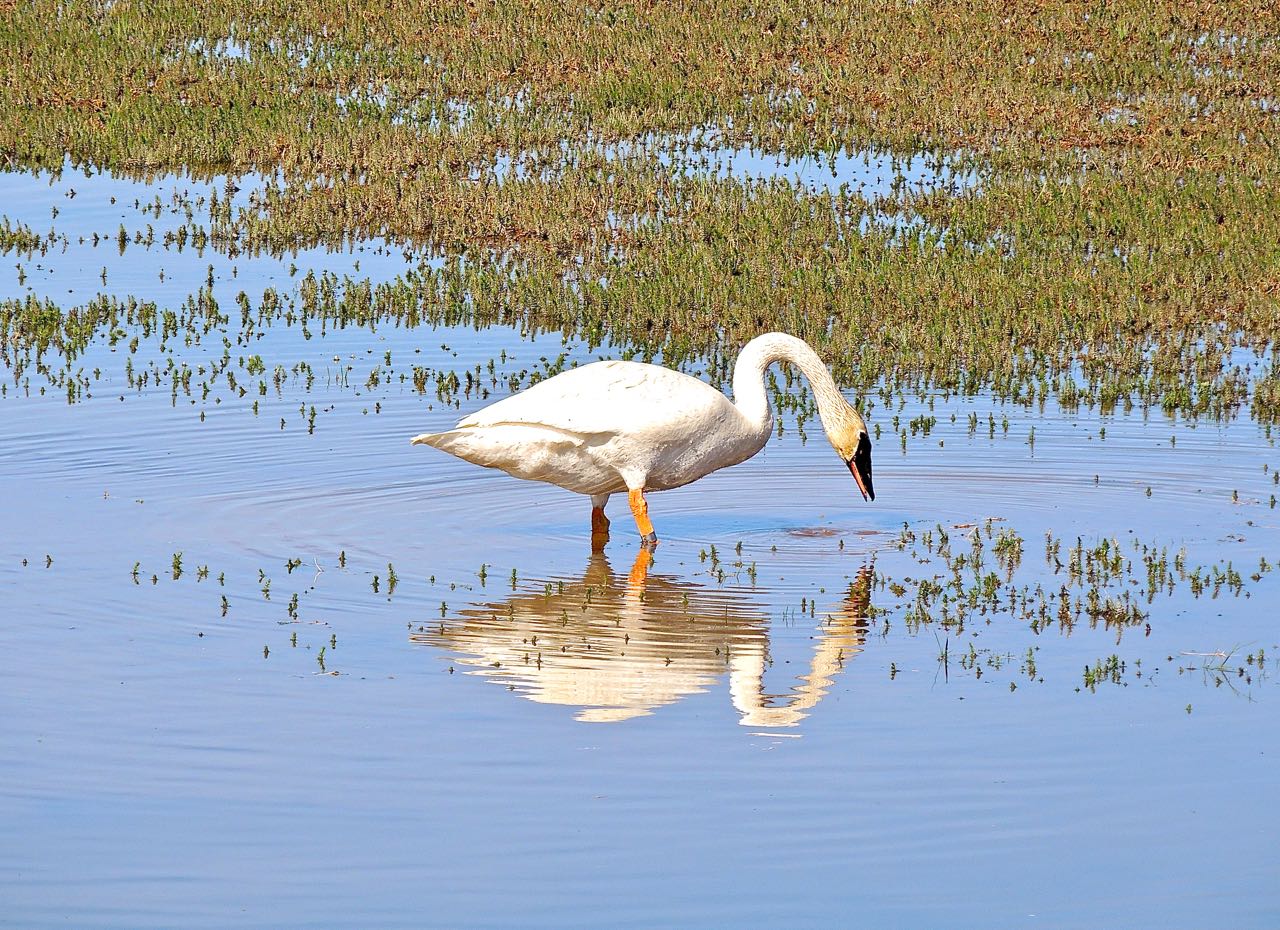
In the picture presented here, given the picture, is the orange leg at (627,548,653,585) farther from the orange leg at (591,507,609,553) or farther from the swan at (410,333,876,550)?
the orange leg at (591,507,609,553)

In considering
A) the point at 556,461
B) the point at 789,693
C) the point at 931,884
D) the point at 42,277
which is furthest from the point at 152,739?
the point at 42,277

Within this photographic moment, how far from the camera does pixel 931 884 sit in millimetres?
6551

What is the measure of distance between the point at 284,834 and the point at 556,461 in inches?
189

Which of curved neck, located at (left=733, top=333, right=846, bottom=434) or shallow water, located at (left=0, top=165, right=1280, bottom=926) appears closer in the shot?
shallow water, located at (left=0, top=165, right=1280, bottom=926)

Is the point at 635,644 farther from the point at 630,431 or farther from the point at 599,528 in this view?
the point at 599,528

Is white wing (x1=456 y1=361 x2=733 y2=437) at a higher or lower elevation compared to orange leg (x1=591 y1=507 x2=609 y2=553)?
higher

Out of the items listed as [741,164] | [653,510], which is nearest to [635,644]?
[653,510]

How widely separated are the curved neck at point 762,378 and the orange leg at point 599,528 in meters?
1.04

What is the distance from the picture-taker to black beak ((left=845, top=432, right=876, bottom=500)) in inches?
472

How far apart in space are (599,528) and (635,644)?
2.40 m

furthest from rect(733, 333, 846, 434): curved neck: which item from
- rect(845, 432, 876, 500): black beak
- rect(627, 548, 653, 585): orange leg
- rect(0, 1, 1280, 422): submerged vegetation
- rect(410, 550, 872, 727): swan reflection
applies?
rect(0, 1, 1280, 422): submerged vegetation

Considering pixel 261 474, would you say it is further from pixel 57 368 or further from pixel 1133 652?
pixel 1133 652

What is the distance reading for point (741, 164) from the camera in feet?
81.8

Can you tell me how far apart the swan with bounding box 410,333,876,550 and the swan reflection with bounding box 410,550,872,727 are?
2.26 ft
